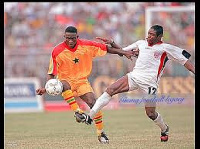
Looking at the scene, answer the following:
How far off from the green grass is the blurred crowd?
4994 millimetres

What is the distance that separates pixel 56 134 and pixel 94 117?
8.45 feet

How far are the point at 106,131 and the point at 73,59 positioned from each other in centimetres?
358

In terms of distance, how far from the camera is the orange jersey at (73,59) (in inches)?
497

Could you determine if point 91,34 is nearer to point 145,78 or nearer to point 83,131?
point 83,131

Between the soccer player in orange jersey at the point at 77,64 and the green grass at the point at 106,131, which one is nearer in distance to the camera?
the green grass at the point at 106,131

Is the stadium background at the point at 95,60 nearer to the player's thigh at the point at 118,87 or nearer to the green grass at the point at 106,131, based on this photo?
the green grass at the point at 106,131

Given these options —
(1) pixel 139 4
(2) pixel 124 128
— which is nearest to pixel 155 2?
(1) pixel 139 4

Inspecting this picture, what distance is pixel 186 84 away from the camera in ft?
84.3

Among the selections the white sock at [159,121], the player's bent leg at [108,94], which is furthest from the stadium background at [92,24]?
the player's bent leg at [108,94]

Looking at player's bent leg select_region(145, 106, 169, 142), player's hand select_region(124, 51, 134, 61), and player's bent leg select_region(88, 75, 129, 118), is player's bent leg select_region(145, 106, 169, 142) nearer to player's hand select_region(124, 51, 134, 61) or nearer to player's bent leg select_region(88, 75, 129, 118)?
player's bent leg select_region(88, 75, 129, 118)

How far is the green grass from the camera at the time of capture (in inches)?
480

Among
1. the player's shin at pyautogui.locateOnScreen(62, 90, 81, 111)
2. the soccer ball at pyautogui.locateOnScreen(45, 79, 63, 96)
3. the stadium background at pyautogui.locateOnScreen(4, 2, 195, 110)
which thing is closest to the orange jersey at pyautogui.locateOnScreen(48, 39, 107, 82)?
the soccer ball at pyautogui.locateOnScreen(45, 79, 63, 96)

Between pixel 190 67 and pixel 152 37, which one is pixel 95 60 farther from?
pixel 190 67

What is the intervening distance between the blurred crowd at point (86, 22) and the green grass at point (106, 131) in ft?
16.4
